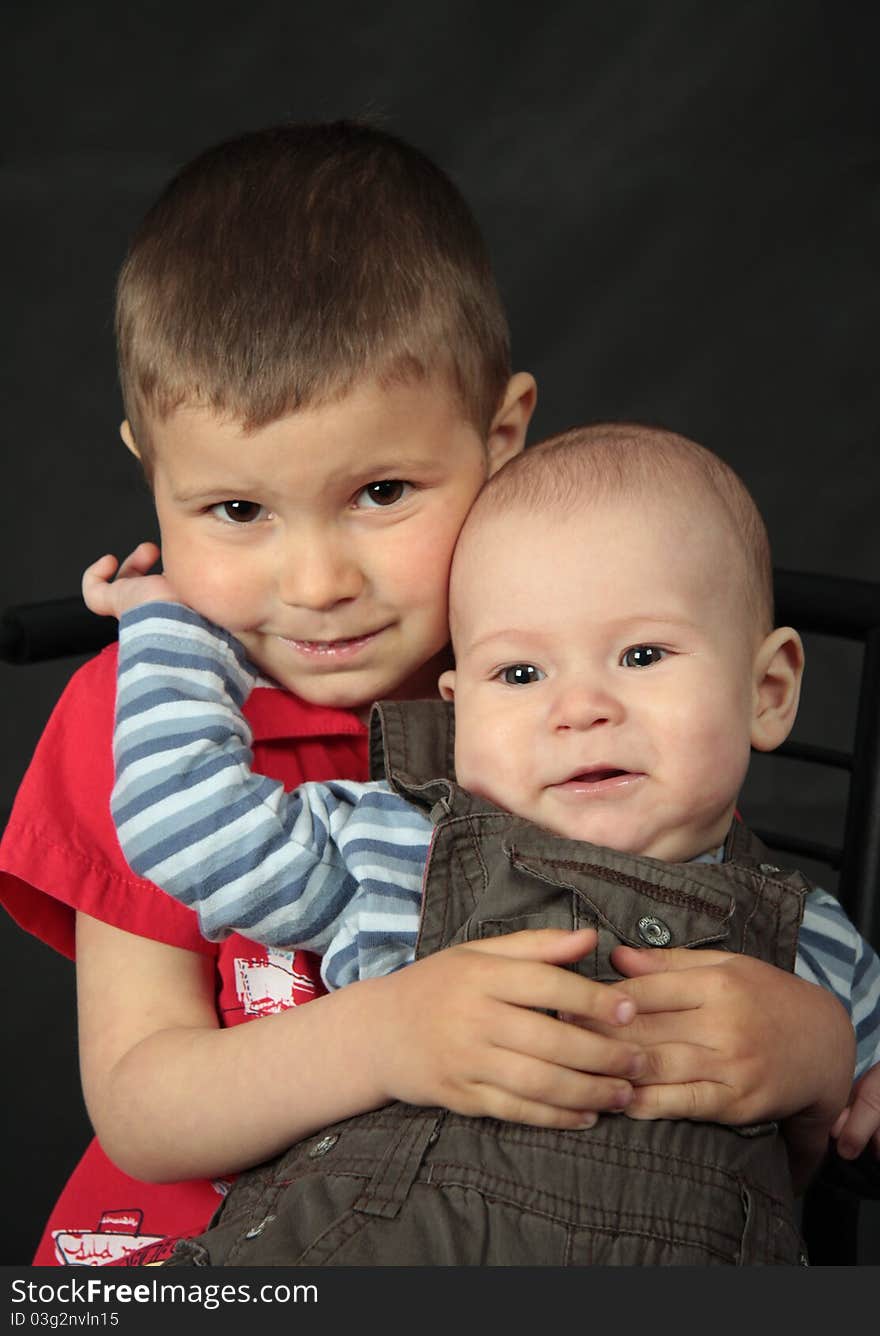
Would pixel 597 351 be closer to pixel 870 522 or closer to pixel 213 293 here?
pixel 870 522

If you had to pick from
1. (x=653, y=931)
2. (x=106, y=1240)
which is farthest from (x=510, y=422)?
(x=106, y=1240)

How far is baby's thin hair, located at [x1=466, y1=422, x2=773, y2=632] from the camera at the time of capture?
126 cm

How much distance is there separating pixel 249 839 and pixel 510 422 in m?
0.48

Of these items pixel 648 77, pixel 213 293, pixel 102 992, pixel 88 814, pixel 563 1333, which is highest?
pixel 648 77

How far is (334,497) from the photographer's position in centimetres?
129

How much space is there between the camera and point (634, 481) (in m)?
1.26

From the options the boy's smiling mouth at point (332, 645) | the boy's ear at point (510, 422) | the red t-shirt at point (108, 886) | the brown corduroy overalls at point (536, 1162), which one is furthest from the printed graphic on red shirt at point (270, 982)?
the boy's ear at point (510, 422)

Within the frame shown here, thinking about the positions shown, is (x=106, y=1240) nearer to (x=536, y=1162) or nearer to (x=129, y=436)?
(x=536, y=1162)

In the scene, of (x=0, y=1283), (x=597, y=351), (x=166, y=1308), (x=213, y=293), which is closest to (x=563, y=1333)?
(x=166, y=1308)

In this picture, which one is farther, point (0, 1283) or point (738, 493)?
point (738, 493)

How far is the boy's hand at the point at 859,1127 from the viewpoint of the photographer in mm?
1263

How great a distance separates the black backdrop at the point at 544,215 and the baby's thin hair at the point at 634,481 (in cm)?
118

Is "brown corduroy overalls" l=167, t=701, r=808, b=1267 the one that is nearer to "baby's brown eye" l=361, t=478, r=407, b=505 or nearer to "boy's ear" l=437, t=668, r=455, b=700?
"boy's ear" l=437, t=668, r=455, b=700

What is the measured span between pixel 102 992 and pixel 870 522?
164 centimetres
